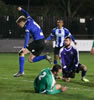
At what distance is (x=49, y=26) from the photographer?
1278 inches

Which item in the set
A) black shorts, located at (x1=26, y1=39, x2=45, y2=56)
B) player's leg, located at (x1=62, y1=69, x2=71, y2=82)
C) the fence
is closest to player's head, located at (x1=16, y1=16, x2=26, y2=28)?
black shorts, located at (x1=26, y1=39, x2=45, y2=56)

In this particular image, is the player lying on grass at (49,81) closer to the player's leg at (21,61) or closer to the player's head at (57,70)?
the player's head at (57,70)

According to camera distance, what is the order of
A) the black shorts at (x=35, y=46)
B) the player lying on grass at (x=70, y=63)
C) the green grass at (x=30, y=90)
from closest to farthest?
1. the green grass at (x=30, y=90)
2. the player lying on grass at (x=70, y=63)
3. the black shorts at (x=35, y=46)

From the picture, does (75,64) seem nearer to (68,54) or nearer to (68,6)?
→ (68,54)

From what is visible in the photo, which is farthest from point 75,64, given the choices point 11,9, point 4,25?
point 11,9

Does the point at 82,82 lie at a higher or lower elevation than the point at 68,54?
lower

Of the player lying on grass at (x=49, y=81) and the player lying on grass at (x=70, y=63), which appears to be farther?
the player lying on grass at (x=70, y=63)

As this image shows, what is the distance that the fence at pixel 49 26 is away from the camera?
→ 1240 inches

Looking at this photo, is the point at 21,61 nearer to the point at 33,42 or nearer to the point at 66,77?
the point at 33,42

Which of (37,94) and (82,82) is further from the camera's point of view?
(82,82)

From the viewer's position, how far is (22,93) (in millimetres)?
11281

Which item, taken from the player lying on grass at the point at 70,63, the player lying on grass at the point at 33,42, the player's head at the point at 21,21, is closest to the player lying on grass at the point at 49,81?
the player lying on grass at the point at 70,63

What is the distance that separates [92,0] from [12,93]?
210 feet

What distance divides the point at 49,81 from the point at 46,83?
0.29ft
